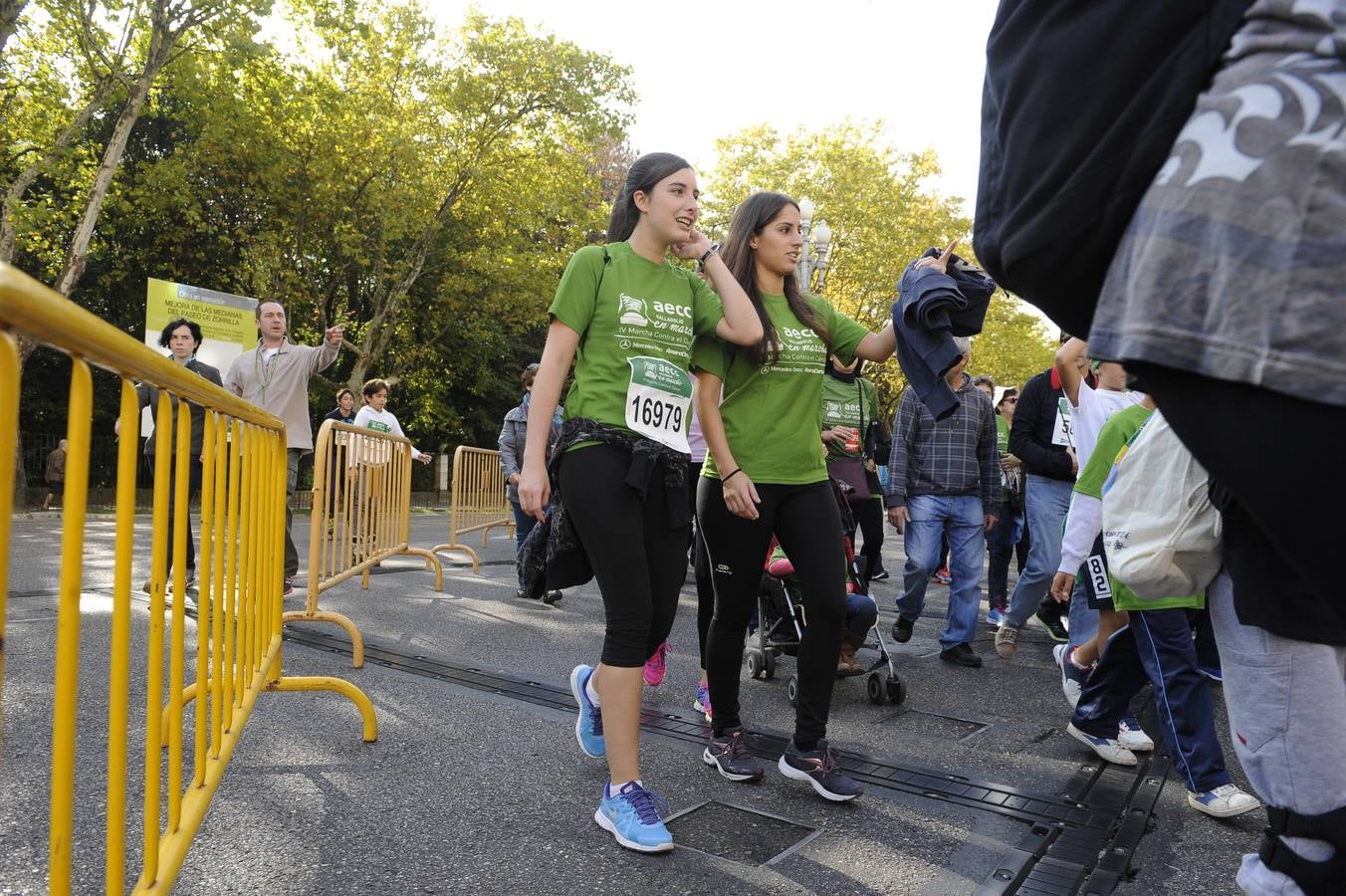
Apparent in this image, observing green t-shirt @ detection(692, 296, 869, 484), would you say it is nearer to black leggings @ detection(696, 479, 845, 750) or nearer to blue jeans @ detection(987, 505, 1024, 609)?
black leggings @ detection(696, 479, 845, 750)

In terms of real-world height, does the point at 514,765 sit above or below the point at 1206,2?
below

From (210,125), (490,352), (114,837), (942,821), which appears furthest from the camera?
(490,352)

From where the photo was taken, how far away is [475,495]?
1227cm

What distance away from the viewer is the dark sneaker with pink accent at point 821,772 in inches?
133

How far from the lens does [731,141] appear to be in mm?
32125

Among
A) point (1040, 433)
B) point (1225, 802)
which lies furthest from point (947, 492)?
point (1225, 802)

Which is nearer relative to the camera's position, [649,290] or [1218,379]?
[1218,379]

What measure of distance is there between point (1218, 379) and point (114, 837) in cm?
172

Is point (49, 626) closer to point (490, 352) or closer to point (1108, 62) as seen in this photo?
point (1108, 62)

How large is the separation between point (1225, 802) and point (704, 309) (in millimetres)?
2413

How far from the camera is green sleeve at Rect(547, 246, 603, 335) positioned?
3172mm

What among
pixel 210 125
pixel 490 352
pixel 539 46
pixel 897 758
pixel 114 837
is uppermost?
pixel 539 46

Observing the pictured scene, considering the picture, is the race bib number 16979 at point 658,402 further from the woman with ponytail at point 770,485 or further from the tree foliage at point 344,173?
the tree foliage at point 344,173

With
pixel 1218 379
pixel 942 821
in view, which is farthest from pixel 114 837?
pixel 942 821
